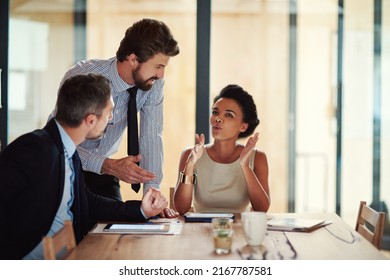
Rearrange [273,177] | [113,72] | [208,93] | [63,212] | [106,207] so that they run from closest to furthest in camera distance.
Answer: [63,212] < [106,207] < [113,72] < [208,93] < [273,177]

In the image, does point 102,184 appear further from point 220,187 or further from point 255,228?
point 255,228

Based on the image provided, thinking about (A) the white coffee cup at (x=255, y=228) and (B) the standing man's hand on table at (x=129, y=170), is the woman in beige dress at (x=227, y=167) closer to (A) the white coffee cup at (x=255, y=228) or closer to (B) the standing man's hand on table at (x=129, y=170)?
(B) the standing man's hand on table at (x=129, y=170)

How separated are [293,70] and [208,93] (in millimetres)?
703

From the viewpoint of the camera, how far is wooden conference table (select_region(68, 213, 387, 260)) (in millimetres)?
2014

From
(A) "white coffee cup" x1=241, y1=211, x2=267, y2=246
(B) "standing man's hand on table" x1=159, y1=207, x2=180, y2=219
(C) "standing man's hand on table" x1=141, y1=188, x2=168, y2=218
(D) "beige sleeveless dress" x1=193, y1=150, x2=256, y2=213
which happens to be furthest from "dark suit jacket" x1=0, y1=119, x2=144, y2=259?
(D) "beige sleeveless dress" x1=193, y1=150, x2=256, y2=213

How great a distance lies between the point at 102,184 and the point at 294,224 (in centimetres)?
114

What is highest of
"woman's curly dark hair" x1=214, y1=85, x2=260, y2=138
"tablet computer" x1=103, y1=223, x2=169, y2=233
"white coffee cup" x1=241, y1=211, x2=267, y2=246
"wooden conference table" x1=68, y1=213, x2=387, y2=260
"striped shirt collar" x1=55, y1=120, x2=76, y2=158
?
"woman's curly dark hair" x1=214, y1=85, x2=260, y2=138

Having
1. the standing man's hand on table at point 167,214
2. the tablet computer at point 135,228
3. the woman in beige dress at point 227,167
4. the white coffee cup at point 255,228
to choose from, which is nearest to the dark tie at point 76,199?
the tablet computer at point 135,228

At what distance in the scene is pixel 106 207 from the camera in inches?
105

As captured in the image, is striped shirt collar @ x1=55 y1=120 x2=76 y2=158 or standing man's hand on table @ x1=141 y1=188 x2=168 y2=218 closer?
striped shirt collar @ x1=55 y1=120 x2=76 y2=158

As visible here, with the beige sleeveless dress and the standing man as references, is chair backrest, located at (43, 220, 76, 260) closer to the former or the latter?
the standing man

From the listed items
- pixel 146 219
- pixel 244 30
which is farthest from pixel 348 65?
pixel 146 219

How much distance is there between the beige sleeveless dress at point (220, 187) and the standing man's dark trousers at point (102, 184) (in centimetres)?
42

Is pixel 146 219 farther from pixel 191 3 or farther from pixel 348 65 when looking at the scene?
pixel 348 65
